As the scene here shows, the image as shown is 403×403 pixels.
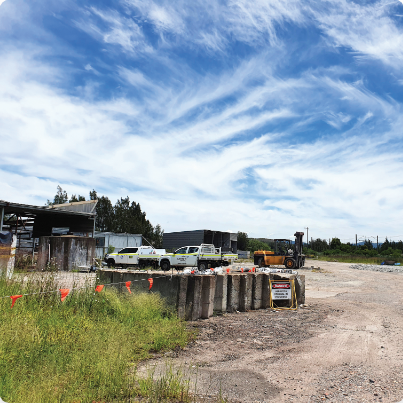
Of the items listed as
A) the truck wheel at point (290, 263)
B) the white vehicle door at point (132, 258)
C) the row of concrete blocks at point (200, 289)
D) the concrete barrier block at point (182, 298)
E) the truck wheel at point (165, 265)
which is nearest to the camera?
the concrete barrier block at point (182, 298)

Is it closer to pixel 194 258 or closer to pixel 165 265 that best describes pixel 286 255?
pixel 194 258

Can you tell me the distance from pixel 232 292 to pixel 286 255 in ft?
65.9

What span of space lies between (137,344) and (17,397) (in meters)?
2.72

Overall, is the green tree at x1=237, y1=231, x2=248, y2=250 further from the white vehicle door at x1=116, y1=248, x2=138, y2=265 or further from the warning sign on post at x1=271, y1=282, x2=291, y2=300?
the warning sign on post at x1=271, y1=282, x2=291, y2=300

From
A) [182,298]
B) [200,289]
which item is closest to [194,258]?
[200,289]

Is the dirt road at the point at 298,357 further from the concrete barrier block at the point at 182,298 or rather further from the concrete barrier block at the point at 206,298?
the concrete barrier block at the point at 182,298

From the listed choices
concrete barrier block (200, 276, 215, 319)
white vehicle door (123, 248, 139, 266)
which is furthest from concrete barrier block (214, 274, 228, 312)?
white vehicle door (123, 248, 139, 266)

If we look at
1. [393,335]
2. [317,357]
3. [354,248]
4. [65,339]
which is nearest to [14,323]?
[65,339]

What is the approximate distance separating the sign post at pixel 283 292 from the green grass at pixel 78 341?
4264mm

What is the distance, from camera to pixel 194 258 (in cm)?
2517

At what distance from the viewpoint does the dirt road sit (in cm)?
522

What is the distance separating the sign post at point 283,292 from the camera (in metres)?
11.9

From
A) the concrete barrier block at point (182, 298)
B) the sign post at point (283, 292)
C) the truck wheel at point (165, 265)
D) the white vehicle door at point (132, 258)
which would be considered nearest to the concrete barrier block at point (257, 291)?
the sign post at point (283, 292)

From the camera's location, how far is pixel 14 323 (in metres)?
6.16
